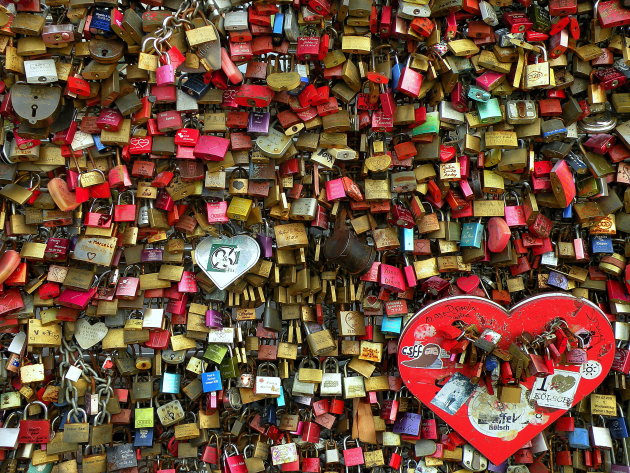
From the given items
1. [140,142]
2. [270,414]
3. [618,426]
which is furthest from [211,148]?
[618,426]

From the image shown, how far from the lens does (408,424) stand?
12.3 feet

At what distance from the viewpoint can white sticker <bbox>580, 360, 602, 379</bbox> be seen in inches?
148

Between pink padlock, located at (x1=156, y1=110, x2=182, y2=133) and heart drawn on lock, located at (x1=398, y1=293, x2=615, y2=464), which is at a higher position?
pink padlock, located at (x1=156, y1=110, x2=182, y2=133)

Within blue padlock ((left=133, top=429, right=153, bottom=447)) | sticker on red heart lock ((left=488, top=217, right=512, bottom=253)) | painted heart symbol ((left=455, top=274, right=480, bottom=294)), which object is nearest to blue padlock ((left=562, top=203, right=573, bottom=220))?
sticker on red heart lock ((left=488, top=217, right=512, bottom=253))

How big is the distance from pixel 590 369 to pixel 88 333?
9.54 ft

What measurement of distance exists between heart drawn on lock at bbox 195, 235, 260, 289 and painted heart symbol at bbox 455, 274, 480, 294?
47.3 inches

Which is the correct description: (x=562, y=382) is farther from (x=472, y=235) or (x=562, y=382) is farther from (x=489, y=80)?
(x=489, y=80)

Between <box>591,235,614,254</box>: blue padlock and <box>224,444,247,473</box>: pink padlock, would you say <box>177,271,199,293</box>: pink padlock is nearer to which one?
<box>224,444,247,473</box>: pink padlock

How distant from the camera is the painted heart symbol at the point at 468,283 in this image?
3.74 m

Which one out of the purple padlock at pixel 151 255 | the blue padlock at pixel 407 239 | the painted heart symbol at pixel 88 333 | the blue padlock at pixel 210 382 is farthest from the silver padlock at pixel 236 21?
the blue padlock at pixel 210 382

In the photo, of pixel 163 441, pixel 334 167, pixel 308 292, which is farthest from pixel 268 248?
pixel 163 441

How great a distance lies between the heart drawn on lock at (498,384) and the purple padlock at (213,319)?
1.05 meters

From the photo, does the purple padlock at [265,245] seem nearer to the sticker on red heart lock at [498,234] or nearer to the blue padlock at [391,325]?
the blue padlock at [391,325]

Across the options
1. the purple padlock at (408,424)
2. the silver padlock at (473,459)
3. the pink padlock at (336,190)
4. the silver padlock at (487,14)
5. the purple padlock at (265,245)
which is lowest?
the silver padlock at (473,459)
